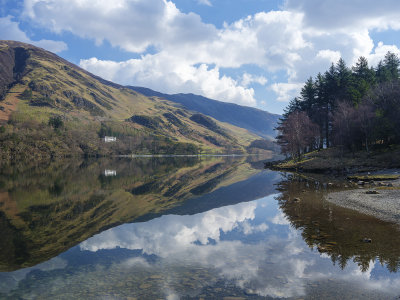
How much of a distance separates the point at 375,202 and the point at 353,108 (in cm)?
5885

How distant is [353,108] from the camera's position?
262ft

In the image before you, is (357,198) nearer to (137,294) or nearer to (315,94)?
(137,294)

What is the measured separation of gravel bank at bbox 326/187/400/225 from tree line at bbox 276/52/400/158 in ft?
136

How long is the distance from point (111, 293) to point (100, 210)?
24.0 metres

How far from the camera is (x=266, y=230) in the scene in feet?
81.3

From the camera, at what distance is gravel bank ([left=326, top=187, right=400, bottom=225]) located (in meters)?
25.0

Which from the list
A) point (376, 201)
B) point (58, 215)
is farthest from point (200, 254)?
point (376, 201)

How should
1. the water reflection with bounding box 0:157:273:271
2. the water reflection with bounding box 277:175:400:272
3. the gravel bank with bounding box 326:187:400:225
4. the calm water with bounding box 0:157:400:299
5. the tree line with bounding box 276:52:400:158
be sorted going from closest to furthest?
the calm water with bounding box 0:157:400:299
the water reflection with bounding box 277:175:400:272
the water reflection with bounding box 0:157:273:271
the gravel bank with bounding box 326:187:400:225
the tree line with bounding box 276:52:400:158

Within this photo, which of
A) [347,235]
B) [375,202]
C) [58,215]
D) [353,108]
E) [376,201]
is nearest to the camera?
[347,235]

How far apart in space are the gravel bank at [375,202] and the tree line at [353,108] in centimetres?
4151

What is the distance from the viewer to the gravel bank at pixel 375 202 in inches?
985

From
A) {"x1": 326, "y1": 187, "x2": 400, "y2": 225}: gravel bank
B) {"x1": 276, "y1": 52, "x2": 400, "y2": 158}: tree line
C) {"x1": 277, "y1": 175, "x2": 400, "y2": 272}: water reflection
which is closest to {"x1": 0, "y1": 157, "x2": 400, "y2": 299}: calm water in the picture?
{"x1": 277, "y1": 175, "x2": 400, "y2": 272}: water reflection

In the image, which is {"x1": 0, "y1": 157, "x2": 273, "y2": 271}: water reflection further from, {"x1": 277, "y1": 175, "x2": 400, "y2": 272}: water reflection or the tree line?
the tree line

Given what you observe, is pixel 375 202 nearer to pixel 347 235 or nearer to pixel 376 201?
pixel 376 201
